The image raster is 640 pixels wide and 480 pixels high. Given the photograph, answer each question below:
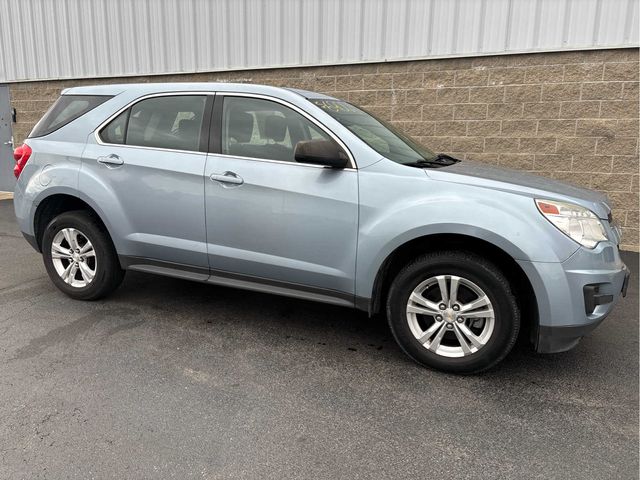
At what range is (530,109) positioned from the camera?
6.58 m

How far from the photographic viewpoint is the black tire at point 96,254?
13.8ft

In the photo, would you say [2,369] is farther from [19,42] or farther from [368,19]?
[19,42]

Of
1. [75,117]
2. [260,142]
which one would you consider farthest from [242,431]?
[75,117]

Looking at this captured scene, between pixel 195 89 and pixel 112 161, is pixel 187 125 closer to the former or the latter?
pixel 195 89

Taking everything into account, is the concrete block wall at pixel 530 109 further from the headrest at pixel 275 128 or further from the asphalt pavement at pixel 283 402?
the headrest at pixel 275 128

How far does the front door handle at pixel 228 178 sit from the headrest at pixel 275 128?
368 mm

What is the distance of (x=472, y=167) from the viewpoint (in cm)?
376

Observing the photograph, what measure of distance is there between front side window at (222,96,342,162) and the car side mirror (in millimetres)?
158

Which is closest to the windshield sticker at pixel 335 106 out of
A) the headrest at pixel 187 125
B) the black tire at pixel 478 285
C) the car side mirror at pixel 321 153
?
the car side mirror at pixel 321 153

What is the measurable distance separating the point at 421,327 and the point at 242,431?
53.1 inches

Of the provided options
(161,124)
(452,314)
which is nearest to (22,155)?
(161,124)

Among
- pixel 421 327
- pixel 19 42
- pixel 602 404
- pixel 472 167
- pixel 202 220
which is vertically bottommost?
pixel 602 404

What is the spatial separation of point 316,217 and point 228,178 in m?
0.72

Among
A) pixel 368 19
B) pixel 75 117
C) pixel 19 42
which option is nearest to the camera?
pixel 75 117
